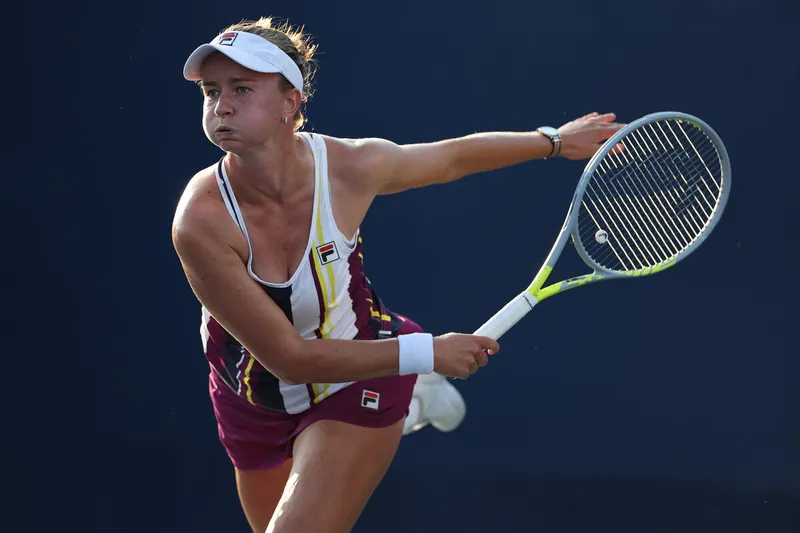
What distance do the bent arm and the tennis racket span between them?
18.9 inches

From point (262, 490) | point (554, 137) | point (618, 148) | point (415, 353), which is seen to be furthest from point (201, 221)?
point (618, 148)

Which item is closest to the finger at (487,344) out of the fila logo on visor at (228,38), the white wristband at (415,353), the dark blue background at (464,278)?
the white wristband at (415,353)

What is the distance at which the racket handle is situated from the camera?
2.56 m

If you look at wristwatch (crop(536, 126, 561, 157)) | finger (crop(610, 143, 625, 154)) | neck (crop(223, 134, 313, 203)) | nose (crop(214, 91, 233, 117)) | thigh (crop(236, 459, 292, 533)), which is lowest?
thigh (crop(236, 459, 292, 533))

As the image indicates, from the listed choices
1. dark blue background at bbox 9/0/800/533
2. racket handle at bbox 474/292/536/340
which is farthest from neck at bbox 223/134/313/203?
dark blue background at bbox 9/0/800/533

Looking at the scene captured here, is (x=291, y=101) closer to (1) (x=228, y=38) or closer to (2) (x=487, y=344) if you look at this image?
(1) (x=228, y=38)

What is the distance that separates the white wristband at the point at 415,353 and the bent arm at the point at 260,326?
0.02 metres

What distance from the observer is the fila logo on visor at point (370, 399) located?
254 cm

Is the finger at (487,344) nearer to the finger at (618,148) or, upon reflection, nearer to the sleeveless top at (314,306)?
the sleeveless top at (314,306)

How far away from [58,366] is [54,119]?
78 centimetres

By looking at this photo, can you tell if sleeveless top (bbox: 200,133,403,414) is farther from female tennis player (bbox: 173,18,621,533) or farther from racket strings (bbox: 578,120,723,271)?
racket strings (bbox: 578,120,723,271)

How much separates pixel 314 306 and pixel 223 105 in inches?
18.7

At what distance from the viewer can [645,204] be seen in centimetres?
304

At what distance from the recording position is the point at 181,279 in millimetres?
3619
